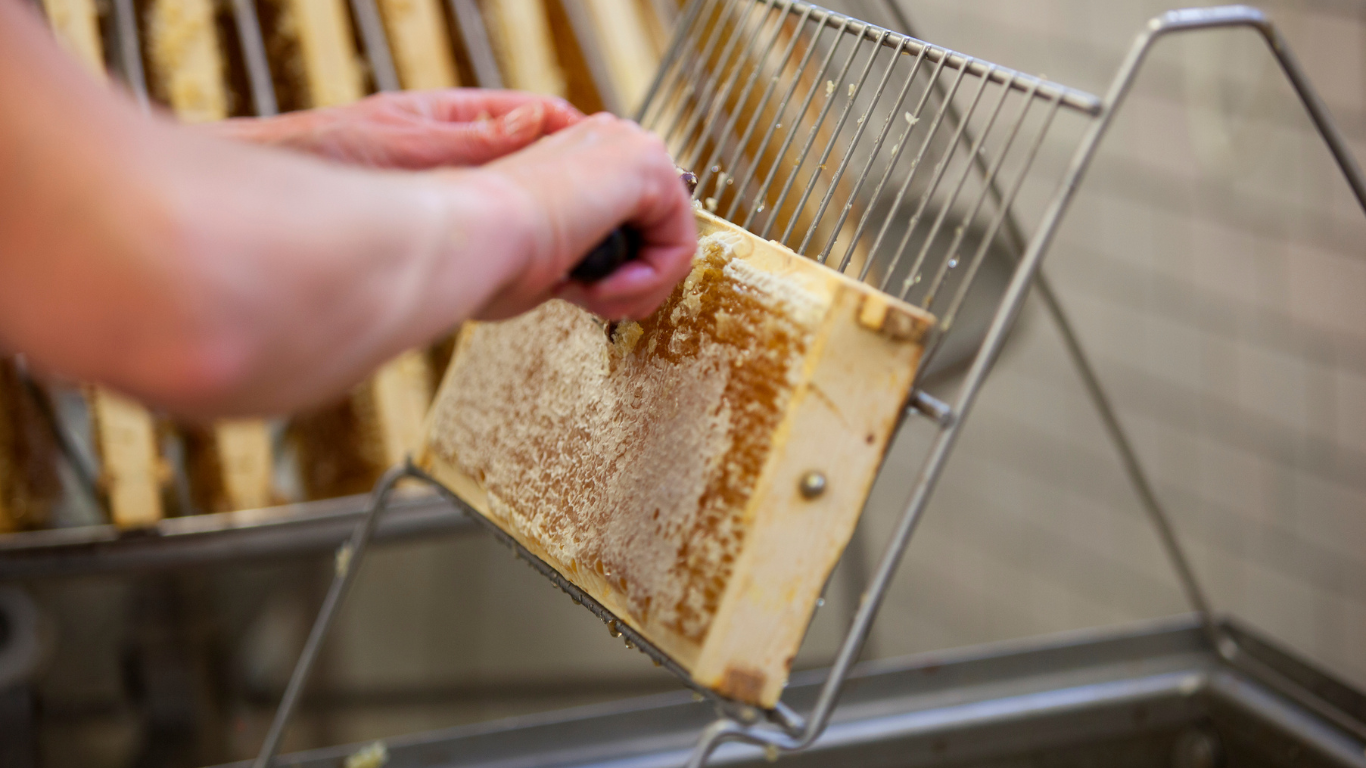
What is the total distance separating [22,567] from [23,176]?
943 mm

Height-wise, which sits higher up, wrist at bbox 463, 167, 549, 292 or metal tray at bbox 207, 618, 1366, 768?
wrist at bbox 463, 167, 549, 292

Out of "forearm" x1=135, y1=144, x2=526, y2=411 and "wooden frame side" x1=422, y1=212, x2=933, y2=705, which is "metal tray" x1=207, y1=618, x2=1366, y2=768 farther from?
"forearm" x1=135, y1=144, x2=526, y2=411

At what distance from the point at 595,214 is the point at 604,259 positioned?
42mm

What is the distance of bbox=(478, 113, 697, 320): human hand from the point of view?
0.40 m

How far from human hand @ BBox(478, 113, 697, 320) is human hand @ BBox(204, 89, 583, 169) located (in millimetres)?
113

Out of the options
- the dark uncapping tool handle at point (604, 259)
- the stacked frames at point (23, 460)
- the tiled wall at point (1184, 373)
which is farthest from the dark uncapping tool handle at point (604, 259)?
the tiled wall at point (1184, 373)

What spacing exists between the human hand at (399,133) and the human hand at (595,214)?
4.4 inches

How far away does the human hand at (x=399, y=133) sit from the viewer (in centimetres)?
58

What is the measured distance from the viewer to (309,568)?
5.96 ft

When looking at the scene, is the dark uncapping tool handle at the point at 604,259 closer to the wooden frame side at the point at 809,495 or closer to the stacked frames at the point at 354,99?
the wooden frame side at the point at 809,495

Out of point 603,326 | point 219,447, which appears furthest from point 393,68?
point 603,326

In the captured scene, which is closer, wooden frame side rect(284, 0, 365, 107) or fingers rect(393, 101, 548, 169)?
fingers rect(393, 101, 548, 169)

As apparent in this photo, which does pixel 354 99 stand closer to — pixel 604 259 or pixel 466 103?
pixel 466 103

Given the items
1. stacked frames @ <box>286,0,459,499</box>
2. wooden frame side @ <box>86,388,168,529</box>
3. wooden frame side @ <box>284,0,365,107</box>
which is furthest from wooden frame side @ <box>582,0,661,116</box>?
wooden frame side @ <box>86,388,168,529</box>
